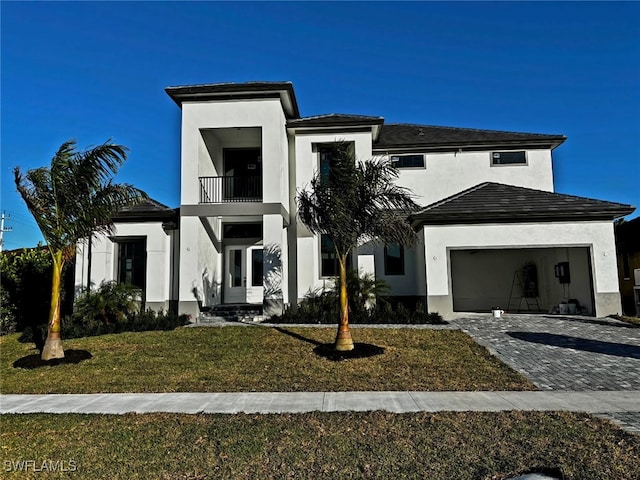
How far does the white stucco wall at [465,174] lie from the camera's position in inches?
786

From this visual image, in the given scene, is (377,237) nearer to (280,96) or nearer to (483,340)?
(483,340)

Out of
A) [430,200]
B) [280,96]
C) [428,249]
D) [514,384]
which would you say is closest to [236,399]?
[514,384]

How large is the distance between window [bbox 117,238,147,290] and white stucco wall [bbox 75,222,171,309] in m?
0.40

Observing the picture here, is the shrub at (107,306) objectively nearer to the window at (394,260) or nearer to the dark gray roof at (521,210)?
the window at (394,260)

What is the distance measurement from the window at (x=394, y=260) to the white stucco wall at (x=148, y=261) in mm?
8525

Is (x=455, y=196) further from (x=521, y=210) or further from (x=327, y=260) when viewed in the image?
(x=327, y=260)

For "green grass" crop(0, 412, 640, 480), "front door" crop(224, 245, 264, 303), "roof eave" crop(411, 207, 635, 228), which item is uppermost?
"roof eave" crop(411, 207, 635, 228)

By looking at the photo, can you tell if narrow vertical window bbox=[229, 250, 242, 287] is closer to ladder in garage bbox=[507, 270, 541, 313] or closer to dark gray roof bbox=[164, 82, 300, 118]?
dark gray roof bbox=[164, 82, 300, 118]

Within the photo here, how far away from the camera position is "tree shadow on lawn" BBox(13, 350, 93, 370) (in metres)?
10.6

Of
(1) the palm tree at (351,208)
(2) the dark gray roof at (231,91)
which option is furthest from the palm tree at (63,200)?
(2) the dark gray roof at (231,91)

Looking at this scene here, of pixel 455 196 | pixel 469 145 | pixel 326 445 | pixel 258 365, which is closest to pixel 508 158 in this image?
pixel 469 145

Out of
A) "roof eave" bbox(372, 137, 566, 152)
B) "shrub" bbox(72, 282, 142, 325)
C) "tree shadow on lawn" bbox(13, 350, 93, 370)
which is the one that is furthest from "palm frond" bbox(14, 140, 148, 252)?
"roof eave" bbox(372, 137, 566, 152)

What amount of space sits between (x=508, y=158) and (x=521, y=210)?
5.01 m

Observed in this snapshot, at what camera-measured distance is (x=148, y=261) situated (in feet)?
58.6
